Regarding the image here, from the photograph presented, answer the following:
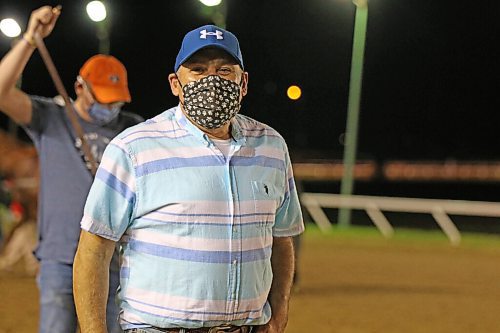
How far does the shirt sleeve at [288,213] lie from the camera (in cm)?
366

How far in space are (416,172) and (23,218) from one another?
169ft

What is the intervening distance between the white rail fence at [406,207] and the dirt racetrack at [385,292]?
97 cm

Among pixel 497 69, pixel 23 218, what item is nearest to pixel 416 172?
pixel 497 69

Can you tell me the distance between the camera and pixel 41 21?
181 inches

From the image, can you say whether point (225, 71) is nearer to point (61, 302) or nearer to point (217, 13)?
point (61, 302)

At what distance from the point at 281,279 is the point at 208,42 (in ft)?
3.34

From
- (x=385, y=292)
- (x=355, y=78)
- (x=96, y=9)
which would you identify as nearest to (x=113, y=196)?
(x=96, y=9)

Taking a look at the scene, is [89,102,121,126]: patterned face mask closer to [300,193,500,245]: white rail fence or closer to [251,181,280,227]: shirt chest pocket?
[251,181,280,227]: shirt chest pocket

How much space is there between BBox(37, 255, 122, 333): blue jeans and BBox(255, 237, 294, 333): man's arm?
4.25 feet

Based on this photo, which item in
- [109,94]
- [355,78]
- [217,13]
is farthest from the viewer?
[217,13]

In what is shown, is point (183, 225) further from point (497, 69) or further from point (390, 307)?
Answer: point (497, 69)

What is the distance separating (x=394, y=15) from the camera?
2040 inches

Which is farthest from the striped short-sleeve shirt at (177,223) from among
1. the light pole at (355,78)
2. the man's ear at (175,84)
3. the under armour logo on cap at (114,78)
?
the light pole at (355,78)

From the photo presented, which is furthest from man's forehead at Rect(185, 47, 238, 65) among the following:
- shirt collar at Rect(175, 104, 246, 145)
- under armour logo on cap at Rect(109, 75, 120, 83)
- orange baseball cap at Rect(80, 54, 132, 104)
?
under armour logo on cap at Rect(109, 75, 120, 83)
